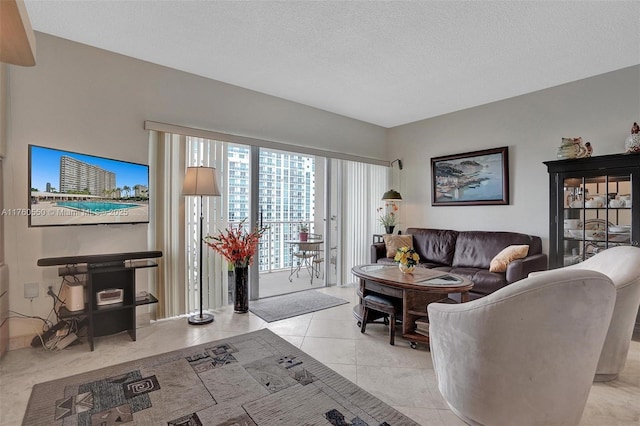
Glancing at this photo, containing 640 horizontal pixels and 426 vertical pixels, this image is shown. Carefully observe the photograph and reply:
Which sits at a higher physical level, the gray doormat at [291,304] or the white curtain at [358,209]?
the white curtain at [358,209]

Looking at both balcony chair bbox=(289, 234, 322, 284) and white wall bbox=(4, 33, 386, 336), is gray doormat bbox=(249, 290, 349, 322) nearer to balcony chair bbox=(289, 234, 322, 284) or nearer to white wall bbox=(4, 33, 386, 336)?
balcony chair bbox=(289, 234, 322, 284)

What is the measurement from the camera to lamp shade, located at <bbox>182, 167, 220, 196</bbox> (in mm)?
3199

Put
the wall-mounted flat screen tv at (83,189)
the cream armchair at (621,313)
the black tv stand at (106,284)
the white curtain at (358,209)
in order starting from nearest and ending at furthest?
the cream armchair at (621,313) → the wall-mounted flat screen tv at (83,189) → the black tv stand at (106,284) → the white curtain at (358,209)

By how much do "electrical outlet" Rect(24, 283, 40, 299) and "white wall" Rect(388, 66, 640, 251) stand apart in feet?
15.5

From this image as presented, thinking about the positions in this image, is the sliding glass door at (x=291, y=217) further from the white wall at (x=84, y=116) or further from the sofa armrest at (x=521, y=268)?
the sofa armrest at (x=521, y=268)

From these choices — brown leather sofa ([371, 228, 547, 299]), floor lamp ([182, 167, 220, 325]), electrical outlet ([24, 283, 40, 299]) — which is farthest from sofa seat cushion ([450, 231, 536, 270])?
electrical outlet ([24, 283, 40, 299])

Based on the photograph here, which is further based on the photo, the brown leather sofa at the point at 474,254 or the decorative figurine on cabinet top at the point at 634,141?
the brown leather sofa at the point at 474,254

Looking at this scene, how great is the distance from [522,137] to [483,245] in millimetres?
1466

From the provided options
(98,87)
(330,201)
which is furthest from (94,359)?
(330,201)

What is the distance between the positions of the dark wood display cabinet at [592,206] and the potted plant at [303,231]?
11.5 feet

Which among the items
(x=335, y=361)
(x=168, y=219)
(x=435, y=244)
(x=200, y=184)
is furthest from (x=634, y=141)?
(x=168, y=219)

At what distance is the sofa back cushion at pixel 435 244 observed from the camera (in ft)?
14.7

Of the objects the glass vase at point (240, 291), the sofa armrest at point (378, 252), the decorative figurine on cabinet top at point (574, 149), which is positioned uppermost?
the decorative figurine on cabinet top at point (574, 149)

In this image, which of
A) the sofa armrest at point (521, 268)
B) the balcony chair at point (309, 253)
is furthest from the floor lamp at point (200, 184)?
the sofa armrest at point (521, 268)
